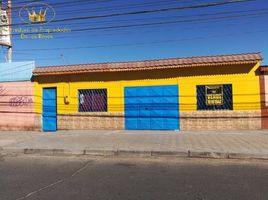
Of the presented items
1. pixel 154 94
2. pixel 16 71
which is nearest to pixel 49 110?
pixel 16 71

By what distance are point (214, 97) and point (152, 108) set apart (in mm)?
2894

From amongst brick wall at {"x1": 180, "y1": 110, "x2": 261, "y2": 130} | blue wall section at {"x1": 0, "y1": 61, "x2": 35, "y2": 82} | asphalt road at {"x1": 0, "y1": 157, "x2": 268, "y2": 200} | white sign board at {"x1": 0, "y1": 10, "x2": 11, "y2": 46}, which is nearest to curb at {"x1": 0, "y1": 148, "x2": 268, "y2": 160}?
asphalt road at {"x1": 0, "y1": 157, "x2": 268, "y2": 200}

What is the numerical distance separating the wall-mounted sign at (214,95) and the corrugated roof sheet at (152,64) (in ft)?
3.95

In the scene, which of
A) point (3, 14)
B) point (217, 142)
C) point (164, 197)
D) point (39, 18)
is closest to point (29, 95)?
point (39, 18)

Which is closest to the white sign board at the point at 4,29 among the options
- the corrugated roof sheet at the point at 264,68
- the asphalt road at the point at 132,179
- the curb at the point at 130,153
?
the curb at the point at 130,153

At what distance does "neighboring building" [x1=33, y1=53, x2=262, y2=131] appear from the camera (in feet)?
43.0

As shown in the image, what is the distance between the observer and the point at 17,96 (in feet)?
51.9

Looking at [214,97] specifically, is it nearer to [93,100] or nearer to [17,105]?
[93,100]

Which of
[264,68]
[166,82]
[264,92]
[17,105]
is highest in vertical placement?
[264,68]

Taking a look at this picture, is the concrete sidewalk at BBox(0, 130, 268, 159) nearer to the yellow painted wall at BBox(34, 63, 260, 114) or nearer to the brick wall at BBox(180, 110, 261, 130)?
the brick wall at BBox(180, 110, 261, 130)

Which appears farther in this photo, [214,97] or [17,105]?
[17,105]

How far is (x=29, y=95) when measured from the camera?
15.7 meters

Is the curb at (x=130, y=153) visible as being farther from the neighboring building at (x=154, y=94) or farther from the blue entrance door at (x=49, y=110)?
the blue entrance door at (x=49, y=110)

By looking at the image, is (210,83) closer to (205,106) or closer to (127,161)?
(205,106)
